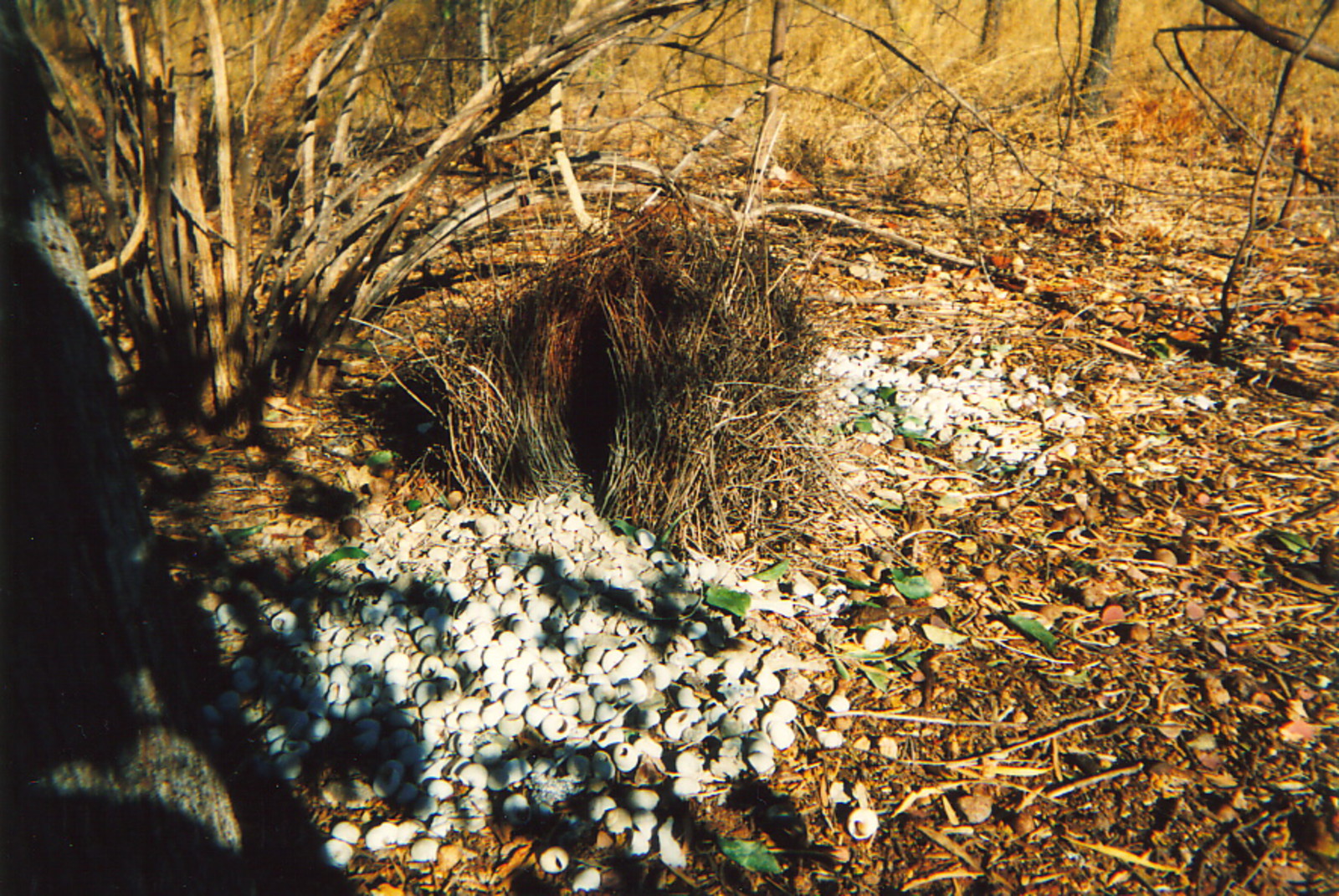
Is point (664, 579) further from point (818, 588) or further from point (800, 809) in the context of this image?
point (800, 809)

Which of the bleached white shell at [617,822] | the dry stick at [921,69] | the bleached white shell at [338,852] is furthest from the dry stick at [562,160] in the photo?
the bleached white shell at [338,852]

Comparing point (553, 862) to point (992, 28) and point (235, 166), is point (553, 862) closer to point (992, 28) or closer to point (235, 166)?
point (235, 166)

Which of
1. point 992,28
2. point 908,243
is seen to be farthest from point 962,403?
point 992,28

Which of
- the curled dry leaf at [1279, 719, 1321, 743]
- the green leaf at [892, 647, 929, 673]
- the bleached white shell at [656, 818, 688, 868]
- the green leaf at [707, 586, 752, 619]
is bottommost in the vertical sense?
the curled dry leaf at [1279, 719, 1321, 743]

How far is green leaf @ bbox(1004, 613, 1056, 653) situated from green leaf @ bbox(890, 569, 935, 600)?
239 mm

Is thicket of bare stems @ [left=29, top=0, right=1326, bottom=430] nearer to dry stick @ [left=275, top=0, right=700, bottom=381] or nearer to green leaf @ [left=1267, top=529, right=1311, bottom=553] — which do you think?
dry stick @ [left=275, top=0, right=700, bottom=381]

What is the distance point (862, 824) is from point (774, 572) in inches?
32.8

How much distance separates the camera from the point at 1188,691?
223 cm

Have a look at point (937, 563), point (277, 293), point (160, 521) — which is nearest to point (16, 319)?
point (160, 521)

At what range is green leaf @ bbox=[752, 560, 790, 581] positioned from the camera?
258 centimetres

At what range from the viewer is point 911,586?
259cm

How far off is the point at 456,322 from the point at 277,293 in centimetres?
66

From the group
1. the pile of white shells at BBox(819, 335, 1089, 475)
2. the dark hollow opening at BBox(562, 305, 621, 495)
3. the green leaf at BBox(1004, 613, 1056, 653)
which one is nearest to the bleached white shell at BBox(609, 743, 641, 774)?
the dark hollow opening at BBox(562, 305, 621, 495)

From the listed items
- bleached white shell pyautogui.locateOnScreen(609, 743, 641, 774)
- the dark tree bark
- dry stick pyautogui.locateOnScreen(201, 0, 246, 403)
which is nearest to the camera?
bleached white shell pyautogui.locateOnScreen(609, 743, 641, 774)
